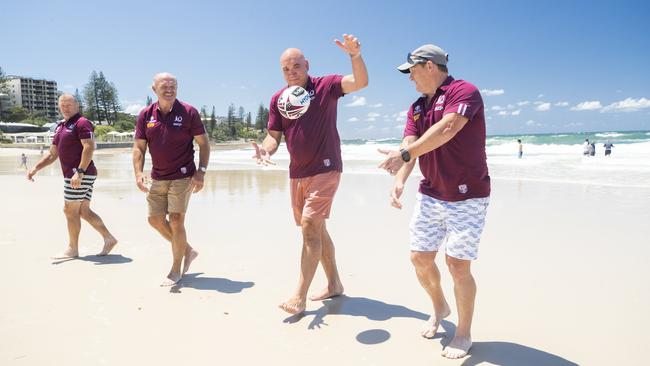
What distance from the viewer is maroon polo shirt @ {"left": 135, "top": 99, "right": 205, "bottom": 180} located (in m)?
4.31

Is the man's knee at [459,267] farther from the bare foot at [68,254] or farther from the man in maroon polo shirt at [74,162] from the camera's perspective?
the bare foot at [68,254]

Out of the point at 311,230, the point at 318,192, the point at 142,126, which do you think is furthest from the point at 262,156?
the point at 142,126

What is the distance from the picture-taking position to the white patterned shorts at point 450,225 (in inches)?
109

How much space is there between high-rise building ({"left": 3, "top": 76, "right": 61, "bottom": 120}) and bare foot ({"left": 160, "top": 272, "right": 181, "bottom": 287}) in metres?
147

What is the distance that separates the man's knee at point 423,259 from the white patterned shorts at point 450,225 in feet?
0.10

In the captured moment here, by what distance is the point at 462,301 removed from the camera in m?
2.88

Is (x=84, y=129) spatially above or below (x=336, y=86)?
below

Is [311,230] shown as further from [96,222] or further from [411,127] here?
[96,222]

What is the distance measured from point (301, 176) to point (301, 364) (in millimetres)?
1525

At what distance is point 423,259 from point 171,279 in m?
2.65

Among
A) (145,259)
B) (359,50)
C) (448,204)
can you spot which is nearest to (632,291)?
(448,204)

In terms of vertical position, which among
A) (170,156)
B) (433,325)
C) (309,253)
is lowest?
(433,325)

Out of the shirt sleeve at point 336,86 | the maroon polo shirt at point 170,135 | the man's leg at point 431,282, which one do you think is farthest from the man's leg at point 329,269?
the maroon polo shirt at point 170,135

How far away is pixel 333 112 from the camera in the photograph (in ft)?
12.2
